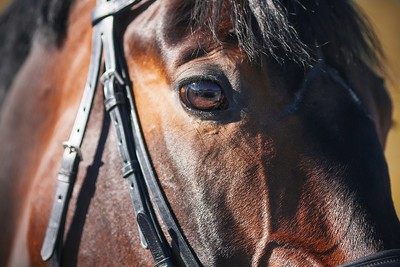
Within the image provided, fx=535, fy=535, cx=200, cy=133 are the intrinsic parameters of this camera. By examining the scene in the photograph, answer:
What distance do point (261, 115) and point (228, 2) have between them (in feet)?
1.44

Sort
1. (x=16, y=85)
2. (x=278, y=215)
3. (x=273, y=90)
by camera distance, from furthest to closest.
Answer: (x=16, y=85), (x=273, y=90), (x=278, y=215)

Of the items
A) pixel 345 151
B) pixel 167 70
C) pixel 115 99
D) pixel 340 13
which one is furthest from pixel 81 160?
pixel 340 13

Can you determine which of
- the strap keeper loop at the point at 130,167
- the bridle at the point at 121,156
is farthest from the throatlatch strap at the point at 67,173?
the strap keeper loop at the point at 130,167

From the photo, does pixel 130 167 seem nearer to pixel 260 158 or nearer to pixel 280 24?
pixel 260 158

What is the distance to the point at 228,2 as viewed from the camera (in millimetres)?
1884

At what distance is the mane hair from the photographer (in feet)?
5.87

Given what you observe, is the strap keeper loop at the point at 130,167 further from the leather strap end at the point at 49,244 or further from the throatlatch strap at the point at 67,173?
the leather strap end at the point at 49,244

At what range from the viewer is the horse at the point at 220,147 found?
65.6 inches

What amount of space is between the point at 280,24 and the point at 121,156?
2.33 ft

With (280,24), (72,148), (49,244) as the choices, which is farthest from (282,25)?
(49,244)

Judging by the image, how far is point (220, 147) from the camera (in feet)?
5.64

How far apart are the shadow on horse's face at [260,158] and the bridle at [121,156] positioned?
0.04m

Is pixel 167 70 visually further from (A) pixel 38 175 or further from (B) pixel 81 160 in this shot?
(A) pixel 38 175

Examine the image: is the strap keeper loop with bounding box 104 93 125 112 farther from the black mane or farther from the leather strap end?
the leather strap end
